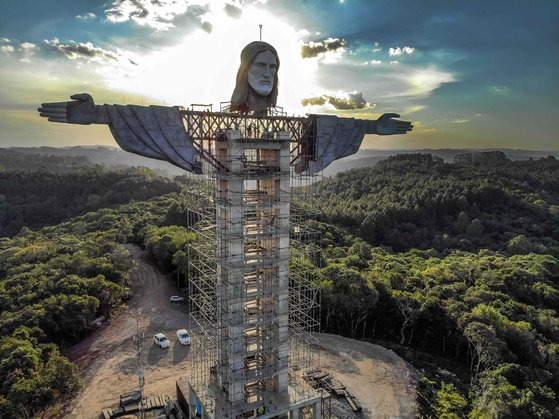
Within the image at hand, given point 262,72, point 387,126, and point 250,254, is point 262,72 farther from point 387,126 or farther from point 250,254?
point 250,254

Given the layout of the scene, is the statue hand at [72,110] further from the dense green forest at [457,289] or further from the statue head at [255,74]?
the dense green forest at [457,289]

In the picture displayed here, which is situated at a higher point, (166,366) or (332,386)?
(332,386)

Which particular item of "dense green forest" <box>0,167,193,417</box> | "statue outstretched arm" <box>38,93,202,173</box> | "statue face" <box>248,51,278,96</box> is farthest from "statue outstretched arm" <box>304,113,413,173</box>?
"dense green forest" <box>0,167,193,417</box>

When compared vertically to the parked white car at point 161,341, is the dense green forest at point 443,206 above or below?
above

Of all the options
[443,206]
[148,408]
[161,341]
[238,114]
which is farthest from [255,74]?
[443,206]

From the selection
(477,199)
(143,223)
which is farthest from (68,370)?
(477,199)

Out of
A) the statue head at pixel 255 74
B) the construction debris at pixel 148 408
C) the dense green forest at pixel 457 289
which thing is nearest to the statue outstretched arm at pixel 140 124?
the statue head at pixel 255 74

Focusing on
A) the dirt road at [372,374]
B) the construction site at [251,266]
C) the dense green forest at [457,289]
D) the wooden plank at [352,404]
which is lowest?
the dirt road at [372,374]
